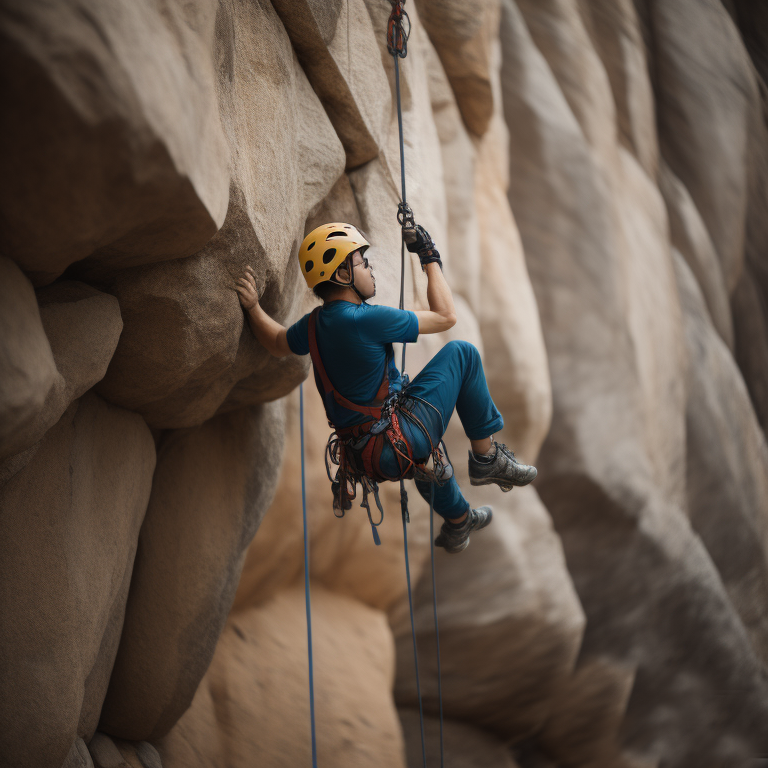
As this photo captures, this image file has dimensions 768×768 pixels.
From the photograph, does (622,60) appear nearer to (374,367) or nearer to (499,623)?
(499,623)

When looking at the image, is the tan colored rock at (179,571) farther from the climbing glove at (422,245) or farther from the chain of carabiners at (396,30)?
the chain of carabiners at (396,30)

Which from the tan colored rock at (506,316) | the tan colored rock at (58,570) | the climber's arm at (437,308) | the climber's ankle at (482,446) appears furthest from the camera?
the tan colored rock at (506,316)

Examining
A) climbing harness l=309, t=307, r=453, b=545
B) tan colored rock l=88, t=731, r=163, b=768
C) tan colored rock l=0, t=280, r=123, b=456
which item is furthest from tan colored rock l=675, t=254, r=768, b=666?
tan colored rock l=0, t=280, r=123, b=456

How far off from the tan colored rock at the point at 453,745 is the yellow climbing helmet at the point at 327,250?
193 inches

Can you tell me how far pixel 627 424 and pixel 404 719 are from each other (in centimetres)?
383

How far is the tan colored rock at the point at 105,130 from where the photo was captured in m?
1.83

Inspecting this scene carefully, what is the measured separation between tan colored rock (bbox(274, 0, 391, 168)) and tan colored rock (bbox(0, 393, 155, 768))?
2058 mm

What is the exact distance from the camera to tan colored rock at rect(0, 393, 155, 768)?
268 centimetres

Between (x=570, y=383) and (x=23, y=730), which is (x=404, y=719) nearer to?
(x=570, y=383)

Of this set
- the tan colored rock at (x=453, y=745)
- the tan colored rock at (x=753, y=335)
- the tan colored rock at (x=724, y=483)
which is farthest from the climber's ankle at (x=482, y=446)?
the tan colored rock at (x=753, y=335)

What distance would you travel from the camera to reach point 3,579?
2660 millimetres

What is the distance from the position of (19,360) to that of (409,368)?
383cm

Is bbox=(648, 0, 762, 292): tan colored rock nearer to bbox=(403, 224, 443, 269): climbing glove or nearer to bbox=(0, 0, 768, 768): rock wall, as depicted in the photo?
bbox=(0, 0, 768, 768): rock wall

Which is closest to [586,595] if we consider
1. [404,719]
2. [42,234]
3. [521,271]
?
[404,719]
